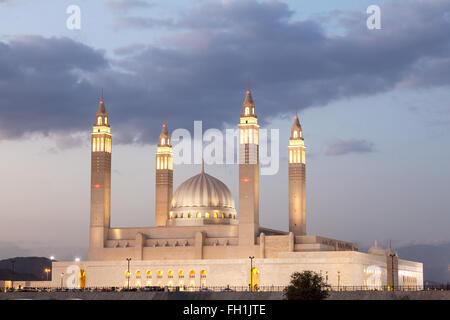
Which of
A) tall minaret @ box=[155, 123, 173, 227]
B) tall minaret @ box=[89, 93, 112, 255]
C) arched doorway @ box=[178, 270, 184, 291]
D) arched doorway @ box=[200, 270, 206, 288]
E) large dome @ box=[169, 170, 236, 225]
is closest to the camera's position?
arched doorway @ box=[200, 270, 206, 288]

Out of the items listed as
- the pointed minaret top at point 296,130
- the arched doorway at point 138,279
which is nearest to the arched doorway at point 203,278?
the arched doorway at point 138,279

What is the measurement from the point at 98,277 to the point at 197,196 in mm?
16518

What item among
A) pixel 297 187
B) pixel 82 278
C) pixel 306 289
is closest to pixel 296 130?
pixel 297 187

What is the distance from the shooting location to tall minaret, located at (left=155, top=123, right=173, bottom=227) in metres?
144

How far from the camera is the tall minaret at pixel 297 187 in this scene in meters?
137

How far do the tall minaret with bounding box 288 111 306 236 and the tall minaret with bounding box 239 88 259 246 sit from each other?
247 inches

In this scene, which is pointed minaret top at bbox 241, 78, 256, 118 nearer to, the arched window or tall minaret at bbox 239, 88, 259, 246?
tall minaret at bbox 239, 88, 259, 246

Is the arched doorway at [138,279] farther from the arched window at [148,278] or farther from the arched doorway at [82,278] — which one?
the arched doorway at [82,278]

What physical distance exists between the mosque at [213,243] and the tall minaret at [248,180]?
12cm

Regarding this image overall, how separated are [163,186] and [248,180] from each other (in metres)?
17.2

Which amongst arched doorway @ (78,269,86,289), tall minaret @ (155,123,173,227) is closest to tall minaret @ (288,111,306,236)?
tall minaret @ (155,123,173,227)
